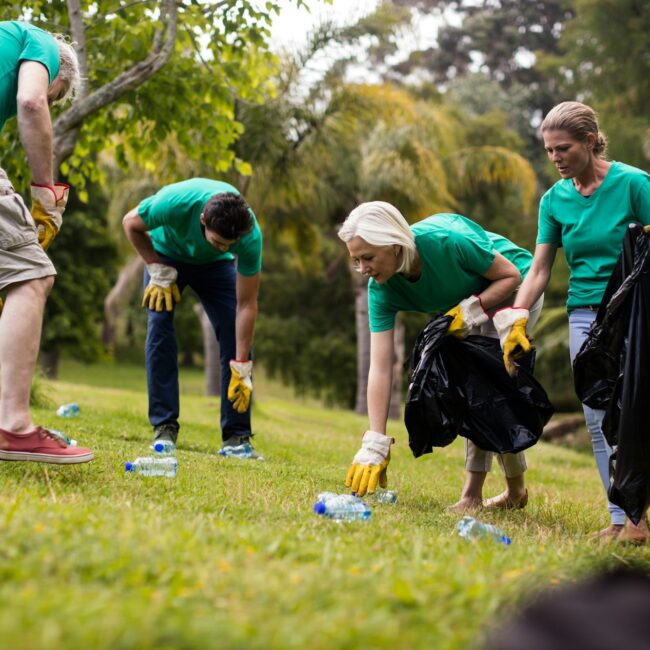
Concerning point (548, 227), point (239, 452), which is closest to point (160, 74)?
point (239, 452)

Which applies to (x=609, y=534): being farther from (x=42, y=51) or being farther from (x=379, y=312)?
(x=42, y=51)

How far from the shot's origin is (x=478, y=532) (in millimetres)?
3346

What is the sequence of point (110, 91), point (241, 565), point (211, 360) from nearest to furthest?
point (241, 565) → point (110, 91) → point (211, 360)

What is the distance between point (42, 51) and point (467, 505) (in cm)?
312

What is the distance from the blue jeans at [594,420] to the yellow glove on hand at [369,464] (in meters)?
0.97

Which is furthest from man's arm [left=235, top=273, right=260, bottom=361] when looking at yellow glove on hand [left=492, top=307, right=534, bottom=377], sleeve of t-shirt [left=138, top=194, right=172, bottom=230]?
yellow glove on hand [left=492, top=307, right=534, bottom=377]

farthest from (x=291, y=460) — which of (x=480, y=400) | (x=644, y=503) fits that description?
(x=644, y=503)

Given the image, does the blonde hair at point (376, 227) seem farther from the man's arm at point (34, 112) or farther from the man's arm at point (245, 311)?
the man's arm at point (245, 311)

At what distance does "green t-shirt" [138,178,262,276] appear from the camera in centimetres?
541

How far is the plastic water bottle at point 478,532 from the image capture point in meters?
3.26

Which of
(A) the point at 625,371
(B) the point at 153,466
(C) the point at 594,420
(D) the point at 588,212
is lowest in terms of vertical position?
(B) the point at 153,466

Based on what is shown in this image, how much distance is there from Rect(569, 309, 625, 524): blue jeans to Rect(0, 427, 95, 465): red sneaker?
2321 millimetres

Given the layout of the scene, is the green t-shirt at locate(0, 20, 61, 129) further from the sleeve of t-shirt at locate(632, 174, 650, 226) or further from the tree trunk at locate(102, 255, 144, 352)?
the tree trunk at locate(102, 255, 144, 352)

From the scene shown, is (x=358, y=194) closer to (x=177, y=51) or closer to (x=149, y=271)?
(x=177, y=51)
